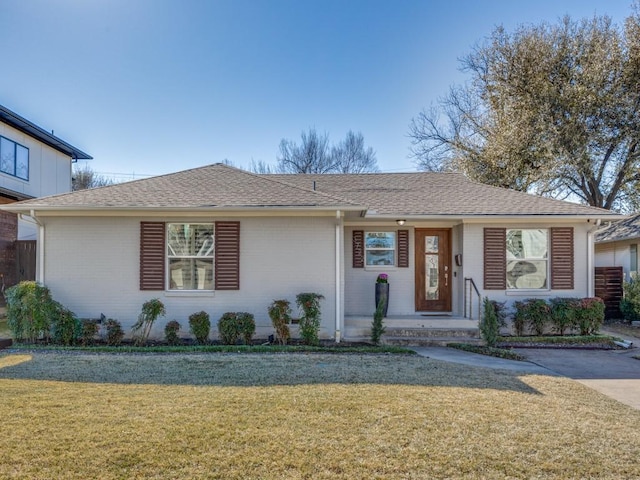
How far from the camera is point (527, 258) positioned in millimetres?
9852

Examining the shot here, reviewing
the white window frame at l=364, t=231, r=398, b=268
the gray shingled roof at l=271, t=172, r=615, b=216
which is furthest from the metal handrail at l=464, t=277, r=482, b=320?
the white window frame at l=364, t=231, r=398, b=268

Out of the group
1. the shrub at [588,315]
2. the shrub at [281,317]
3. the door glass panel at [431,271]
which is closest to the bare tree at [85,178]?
the shrub at [281,317]

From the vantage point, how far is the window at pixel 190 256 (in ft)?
29.1

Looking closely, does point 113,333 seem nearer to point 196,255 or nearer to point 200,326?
point 200,326

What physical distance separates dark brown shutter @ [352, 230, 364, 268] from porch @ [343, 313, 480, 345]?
1.60 m

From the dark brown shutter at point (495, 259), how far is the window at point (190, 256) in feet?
20.4

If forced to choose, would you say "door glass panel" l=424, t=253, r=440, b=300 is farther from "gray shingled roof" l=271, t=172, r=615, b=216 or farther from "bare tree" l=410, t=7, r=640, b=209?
"bare tree" l=410, t=7, r=640, b=209

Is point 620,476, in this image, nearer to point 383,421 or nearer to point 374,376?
point 383,421

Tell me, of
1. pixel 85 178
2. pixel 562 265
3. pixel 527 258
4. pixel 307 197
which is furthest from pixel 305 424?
pixel 85 178

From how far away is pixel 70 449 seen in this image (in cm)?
340

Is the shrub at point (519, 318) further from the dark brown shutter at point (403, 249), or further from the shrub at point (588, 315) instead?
the dark brown shutter at point (403, 249)

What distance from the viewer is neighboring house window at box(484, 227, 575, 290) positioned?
9.73 meters

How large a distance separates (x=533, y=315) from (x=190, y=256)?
7515 mm

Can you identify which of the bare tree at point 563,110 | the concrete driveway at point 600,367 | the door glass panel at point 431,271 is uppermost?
the bare tree at point 563,110
